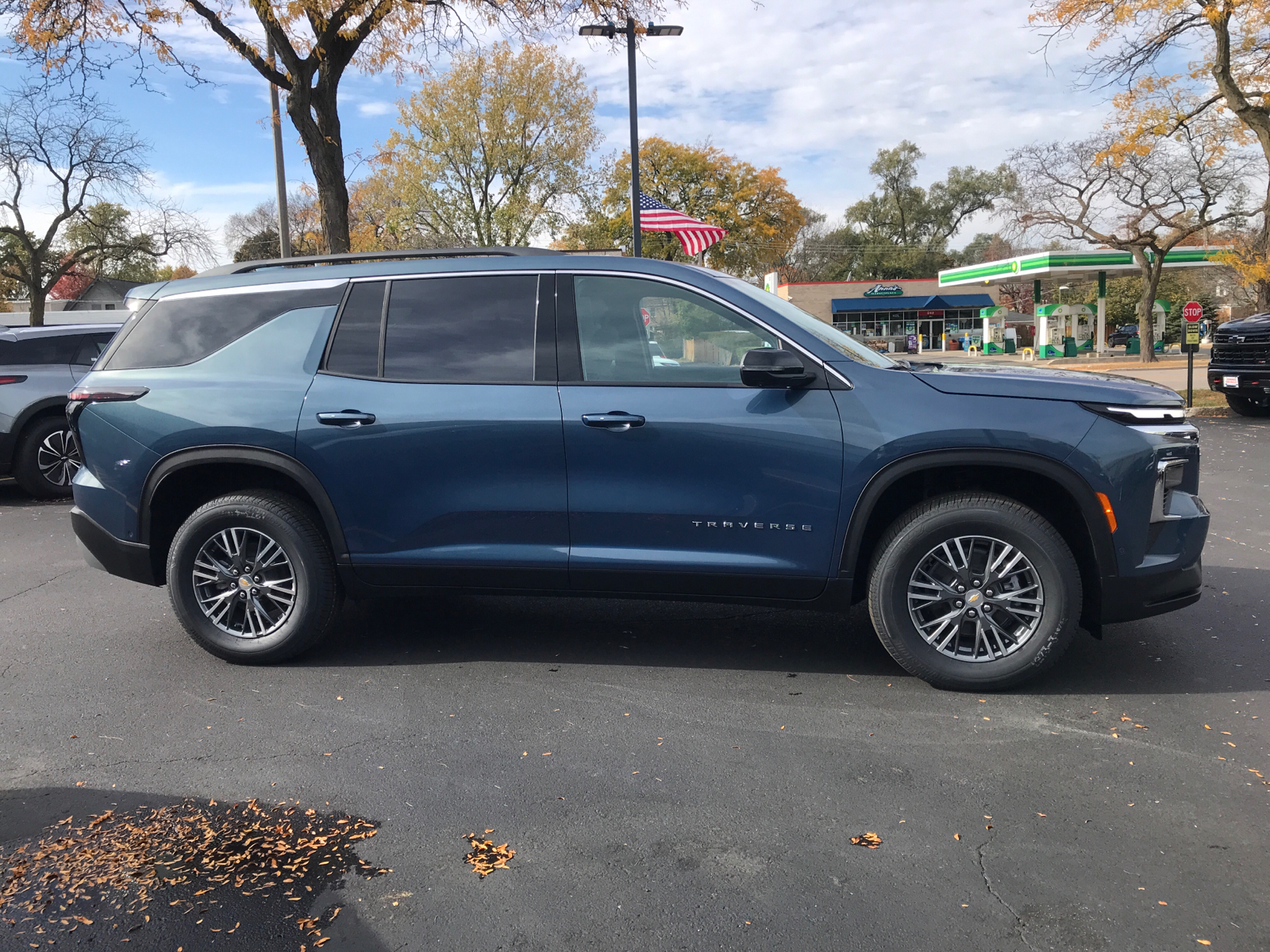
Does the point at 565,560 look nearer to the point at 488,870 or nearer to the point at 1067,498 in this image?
the point at 488,870

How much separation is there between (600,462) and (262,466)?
1.63 metres

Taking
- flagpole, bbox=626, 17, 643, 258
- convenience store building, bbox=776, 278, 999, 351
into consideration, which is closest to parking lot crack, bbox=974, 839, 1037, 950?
flagpole, bbox=626, 17, 643, 258

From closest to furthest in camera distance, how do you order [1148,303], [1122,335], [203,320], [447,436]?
[447,436]
[203,320]
[1148,303]
[1122,335]

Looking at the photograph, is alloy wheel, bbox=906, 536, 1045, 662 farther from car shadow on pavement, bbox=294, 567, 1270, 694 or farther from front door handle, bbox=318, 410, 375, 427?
front door handle, bbox=318, 410, 375, 427

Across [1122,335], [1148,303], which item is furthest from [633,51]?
[1122,335]

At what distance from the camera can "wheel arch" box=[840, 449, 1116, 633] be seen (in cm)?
396

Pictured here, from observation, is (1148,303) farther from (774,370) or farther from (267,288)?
(267,288)

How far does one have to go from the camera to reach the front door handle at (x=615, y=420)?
4203mm

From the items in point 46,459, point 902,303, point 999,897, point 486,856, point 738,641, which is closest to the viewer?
point 999,897

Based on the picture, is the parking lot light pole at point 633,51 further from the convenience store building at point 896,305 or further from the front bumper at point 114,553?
the convenience store building at point 896,305

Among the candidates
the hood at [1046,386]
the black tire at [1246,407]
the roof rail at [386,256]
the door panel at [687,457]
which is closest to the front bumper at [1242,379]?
the black tire at [1246,407]

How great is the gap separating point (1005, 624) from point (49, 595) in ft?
18.5

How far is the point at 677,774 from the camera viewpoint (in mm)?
3469

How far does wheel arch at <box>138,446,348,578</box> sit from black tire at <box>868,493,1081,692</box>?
247 centimetres
